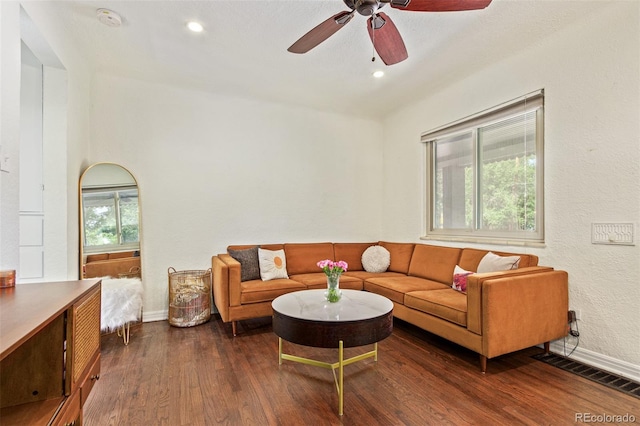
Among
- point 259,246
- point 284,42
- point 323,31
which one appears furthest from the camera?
point 259,246

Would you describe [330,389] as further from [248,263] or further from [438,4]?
[438,4]

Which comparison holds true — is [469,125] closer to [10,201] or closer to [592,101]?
[592,101]

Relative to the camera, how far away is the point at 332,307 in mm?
2328

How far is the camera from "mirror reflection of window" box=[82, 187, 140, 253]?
123 inches

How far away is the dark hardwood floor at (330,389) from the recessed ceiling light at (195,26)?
2.68 metres

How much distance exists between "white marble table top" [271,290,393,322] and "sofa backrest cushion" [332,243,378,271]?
150 centimetres

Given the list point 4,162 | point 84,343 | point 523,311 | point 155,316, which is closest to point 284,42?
point 4,162

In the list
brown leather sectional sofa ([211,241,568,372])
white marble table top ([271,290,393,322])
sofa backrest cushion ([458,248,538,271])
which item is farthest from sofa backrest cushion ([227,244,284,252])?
sofa backrest cushion ([458,248,538,271])

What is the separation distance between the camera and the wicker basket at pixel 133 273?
3.31 metres

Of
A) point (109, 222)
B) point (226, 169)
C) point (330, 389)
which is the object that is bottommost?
point (330, 389)

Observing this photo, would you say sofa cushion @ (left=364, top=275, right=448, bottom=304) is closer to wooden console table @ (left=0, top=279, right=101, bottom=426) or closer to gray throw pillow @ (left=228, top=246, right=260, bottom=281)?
gray throw pillow @ (left=228, top=246, right=260, bottom=281)

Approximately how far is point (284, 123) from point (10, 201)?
316 cm
